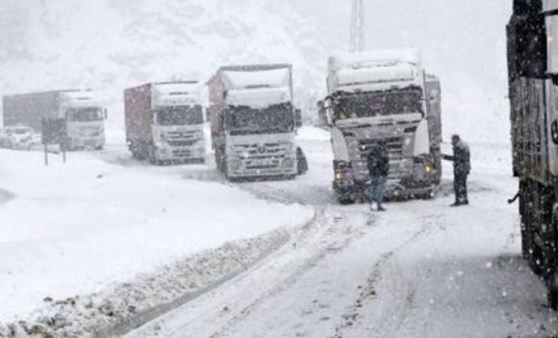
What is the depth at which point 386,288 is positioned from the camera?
11070 mm

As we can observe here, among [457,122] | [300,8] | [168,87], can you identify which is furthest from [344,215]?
[300,8]

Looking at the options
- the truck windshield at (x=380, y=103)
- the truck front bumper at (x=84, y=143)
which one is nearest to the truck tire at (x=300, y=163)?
the truck windshield at (x=380, y=103)

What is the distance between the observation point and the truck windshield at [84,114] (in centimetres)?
5250

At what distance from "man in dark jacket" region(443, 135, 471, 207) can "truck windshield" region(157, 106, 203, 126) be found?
18756 mm

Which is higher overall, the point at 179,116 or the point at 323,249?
the point at 179,116

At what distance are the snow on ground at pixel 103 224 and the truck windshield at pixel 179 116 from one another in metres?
2.47

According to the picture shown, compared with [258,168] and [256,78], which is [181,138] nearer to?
[258,168]

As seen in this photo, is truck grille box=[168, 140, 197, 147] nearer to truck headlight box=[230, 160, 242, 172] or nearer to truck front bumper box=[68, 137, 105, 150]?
truck headlight box=[230, 160, 242, 172]

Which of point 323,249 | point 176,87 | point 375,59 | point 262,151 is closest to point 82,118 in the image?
point 176,87

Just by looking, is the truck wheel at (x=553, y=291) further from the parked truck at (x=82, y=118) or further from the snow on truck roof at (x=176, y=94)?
the parked truck at (x=82, y=118)

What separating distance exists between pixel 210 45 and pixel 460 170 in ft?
279

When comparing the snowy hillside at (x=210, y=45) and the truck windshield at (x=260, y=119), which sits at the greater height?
the snowy hillside at (x=210, y=45)

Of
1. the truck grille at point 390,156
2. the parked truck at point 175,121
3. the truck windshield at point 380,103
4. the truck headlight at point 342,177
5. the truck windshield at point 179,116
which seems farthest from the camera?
the parked truck at point 175,121

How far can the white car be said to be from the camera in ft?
208
